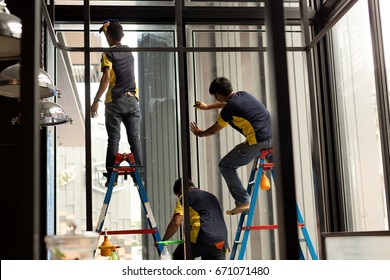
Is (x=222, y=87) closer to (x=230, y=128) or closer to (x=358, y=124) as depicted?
(x=230, y=128)

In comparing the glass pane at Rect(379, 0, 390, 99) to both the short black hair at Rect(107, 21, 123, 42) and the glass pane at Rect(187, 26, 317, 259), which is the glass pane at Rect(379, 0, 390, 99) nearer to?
the glass pane at Rect(187, 26, 317, 259)

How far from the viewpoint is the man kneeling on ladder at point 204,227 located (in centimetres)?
447

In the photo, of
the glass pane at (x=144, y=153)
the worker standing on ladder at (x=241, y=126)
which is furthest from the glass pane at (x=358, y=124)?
the glass pane at (x=144, y=153)

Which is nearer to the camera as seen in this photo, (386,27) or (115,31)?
(386,27)

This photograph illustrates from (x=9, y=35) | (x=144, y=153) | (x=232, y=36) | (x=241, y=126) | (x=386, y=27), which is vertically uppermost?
(x=232, y=36)

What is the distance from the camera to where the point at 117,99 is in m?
4.43

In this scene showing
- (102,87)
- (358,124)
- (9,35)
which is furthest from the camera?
(358,124)

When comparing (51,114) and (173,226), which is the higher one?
(51,114)

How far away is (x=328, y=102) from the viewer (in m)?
4.98

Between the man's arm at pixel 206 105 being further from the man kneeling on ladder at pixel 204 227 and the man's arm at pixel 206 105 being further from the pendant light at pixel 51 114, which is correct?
the pendant light at pixel 51 114

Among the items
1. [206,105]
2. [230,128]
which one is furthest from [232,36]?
[206,105]

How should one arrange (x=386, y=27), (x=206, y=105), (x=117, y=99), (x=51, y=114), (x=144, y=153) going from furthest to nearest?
(x=144, y=153), (x=206, y=105), (x=117, y=99), (x=386, y=27), (x=51, y=114)

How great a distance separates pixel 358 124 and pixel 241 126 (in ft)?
3.09
